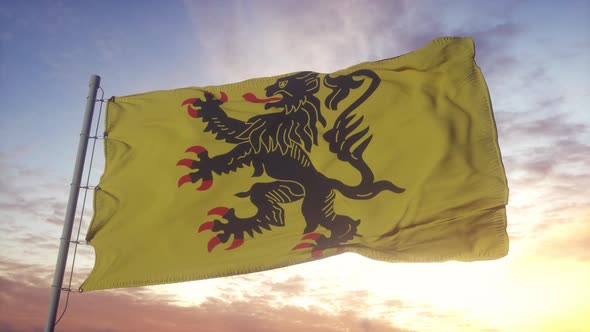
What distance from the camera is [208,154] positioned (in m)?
8.17

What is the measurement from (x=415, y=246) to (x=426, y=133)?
5.60 feet

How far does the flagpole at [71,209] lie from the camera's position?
6692 mm

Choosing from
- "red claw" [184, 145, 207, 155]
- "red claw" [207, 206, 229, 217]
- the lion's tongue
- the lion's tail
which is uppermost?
the lion's tongue

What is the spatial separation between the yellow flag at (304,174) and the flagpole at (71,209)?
1.53 ft

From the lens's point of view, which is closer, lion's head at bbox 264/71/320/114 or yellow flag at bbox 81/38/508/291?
yellow flag at bbox 81/38/508/291

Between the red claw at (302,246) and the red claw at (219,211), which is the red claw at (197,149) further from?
the red claw at (302,246)

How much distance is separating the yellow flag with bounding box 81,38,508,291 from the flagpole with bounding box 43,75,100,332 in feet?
1.53

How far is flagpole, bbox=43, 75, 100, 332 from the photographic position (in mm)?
6692

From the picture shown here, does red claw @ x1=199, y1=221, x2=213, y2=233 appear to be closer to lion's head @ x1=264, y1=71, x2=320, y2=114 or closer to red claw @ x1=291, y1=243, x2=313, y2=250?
red claw @ x1=291, y1=243, x2=313, y2=250

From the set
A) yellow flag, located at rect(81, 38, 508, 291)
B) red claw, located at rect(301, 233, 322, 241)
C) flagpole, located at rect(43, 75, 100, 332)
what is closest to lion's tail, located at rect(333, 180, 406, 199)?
yellow flag, located at rect(81, 38, 508, 291)

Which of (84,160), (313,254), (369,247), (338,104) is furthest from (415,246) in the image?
(84,160)

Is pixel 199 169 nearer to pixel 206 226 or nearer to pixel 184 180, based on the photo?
pixel 184 180

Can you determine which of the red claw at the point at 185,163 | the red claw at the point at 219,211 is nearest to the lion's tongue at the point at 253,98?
the red claw at the point at 185,163

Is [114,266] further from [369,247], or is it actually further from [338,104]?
[338,104]
